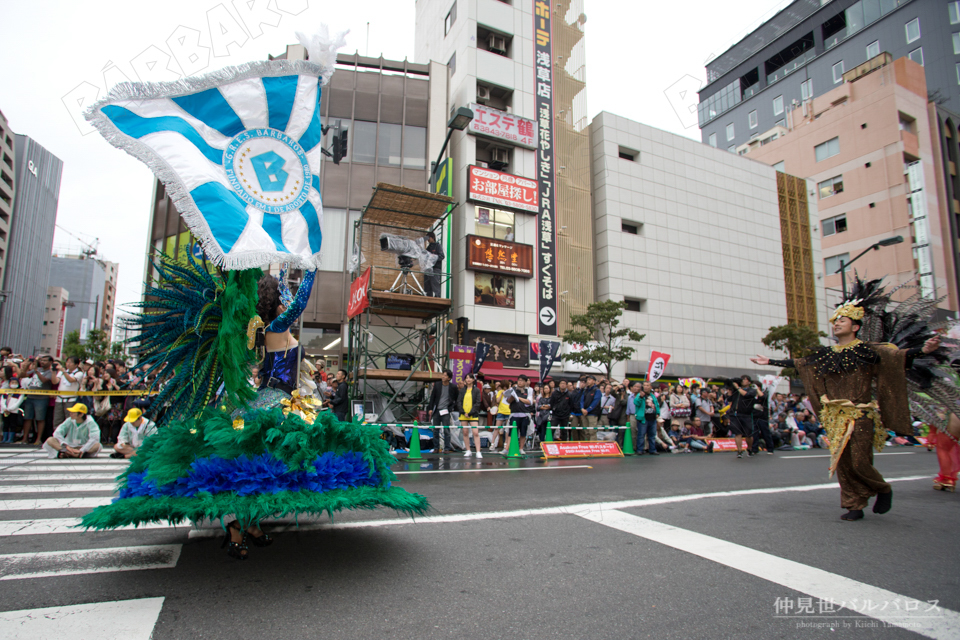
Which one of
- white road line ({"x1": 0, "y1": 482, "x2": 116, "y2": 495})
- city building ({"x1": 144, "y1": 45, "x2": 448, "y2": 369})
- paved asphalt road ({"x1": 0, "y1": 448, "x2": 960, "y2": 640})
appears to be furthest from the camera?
city building ({"x1": 144, "y1": 45, "x2": 448, "y2": 369})

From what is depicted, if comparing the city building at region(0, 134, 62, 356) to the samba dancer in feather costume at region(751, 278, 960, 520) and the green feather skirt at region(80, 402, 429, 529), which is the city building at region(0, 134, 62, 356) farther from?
the samba dancer in feather costume at region(751, 278, 960, 520)

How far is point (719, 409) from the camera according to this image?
16547mm

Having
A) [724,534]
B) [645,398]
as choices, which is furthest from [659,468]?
[724,534]

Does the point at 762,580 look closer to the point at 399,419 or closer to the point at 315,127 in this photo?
the point at 315,127

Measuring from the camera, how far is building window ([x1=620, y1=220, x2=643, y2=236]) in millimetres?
32531

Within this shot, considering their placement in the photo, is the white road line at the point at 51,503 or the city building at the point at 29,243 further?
the city building at the point at 29,243

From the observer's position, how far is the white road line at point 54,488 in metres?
5.83

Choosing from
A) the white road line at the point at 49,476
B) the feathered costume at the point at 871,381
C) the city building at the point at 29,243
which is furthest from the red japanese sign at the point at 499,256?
the city building at the point at 29,243

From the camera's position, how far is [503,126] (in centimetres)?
2747

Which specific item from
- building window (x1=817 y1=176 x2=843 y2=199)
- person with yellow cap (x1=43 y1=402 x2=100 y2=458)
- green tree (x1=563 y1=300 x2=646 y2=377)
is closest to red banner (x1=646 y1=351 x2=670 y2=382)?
green tree (x1=563 y1=300 x2=646 y2=377)

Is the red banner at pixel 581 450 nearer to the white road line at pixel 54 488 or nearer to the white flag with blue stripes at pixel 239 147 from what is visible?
the white road line at pixel 54 488

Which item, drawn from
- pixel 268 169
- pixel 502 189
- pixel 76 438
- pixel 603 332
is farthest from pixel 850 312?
pixel 502 189

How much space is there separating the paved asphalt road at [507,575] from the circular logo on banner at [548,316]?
21.9m

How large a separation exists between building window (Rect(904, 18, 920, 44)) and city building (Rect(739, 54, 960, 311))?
47.5ft
